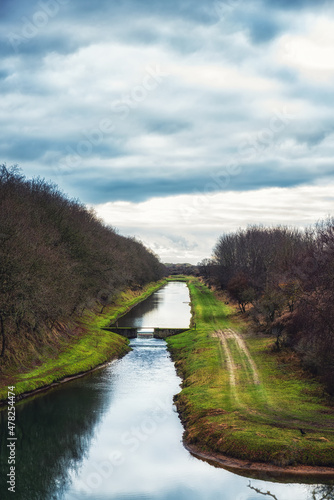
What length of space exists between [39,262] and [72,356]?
14556 millimetres

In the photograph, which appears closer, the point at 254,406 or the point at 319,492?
the point at 319,492

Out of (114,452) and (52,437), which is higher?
(114,452)

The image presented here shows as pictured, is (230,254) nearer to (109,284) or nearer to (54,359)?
(109,284)

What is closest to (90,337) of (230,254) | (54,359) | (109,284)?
(54,359)

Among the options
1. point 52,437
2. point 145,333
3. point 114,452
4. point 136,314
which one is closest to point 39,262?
point 52,437

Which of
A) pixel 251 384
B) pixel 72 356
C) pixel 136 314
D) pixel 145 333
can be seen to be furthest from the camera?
pixel 136 314

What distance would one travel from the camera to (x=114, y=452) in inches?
1195

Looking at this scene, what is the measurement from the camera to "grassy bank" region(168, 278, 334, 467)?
92.0 feet

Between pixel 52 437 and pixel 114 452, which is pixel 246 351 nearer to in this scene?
pixel 114 452

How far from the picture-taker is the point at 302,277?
52938 mm

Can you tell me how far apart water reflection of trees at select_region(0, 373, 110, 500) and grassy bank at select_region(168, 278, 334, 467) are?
7610 millimetres

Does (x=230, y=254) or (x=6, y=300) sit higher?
(x=230, y=254)

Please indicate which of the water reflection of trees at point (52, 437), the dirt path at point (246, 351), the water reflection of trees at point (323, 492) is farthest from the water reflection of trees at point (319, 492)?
the dirt path at point (246, 351)

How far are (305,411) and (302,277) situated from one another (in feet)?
73.0
